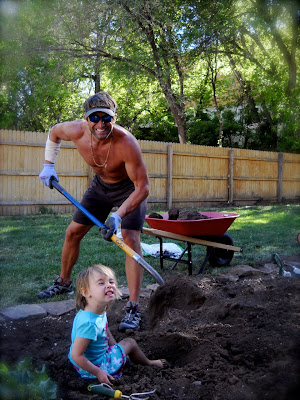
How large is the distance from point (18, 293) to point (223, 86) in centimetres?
1740

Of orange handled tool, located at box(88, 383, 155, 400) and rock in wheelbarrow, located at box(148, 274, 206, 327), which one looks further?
rock in wheelbarrow, located at box(148, 274, 206, 327)

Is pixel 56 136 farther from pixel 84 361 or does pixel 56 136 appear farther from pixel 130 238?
pixel 84 361

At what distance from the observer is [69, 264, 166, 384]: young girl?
1.87 m

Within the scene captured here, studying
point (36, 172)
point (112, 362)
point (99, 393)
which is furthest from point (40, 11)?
point (36, 172)

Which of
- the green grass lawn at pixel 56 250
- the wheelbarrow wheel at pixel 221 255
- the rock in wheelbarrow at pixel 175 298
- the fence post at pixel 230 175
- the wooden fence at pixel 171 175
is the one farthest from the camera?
the fence post at pixel 230 175

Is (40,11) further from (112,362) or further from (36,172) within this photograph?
(36,172)

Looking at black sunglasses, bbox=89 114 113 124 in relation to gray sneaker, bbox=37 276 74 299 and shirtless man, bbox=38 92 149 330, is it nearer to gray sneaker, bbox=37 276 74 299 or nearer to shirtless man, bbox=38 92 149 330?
shirtless man, bbox=38 92 149 330

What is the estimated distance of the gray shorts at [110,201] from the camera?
3090 millimetres

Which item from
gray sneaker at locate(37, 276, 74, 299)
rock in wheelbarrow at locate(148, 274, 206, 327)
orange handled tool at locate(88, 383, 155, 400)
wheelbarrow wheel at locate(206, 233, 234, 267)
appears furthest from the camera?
wheelbarrow wheel at locate(206, 233, 234, 267)

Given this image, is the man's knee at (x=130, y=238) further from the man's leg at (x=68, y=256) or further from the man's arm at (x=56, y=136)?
the man's arm at (x=56, y=136)

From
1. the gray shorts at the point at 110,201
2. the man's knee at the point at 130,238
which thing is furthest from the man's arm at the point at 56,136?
the man's knee at the point at 130,238

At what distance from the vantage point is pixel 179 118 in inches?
573

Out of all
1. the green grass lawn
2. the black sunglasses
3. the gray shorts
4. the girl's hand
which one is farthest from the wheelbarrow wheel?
the girl's hand

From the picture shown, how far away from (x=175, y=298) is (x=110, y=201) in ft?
3.01
